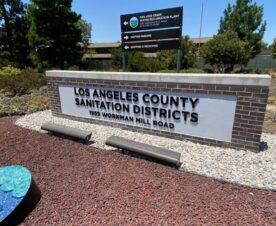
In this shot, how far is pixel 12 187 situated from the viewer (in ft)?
9.81

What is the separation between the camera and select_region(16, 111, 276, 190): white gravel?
11.5ft

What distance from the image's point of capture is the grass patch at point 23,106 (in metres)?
7.67

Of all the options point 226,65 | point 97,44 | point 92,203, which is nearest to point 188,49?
point 226,65

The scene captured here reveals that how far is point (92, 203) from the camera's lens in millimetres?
2975

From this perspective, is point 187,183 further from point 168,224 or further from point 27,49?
point 27,49

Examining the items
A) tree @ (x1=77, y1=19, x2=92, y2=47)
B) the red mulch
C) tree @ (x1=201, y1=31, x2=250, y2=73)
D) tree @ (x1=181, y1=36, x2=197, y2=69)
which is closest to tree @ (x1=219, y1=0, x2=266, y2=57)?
tree @ (x1=201, y1=31, x2=250, y2=73)

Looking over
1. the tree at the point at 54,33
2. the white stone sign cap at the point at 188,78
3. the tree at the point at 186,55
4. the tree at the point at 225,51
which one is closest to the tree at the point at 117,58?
the tree at the point at 54,33

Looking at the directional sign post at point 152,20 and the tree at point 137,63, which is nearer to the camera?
the directional sign post at point 152,20

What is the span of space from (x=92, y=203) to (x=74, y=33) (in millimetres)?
22122

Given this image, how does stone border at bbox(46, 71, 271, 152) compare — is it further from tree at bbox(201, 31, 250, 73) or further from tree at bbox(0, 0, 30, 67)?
tree at bbox(0, 0, 30, 67)

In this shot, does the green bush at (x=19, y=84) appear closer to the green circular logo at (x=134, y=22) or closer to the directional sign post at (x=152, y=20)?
the directional sign post at (x=152, y=20)

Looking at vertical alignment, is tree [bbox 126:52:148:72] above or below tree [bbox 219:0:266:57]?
below

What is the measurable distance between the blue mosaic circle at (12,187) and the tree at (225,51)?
22702mm

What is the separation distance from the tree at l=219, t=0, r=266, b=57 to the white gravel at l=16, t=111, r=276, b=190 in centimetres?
2661
